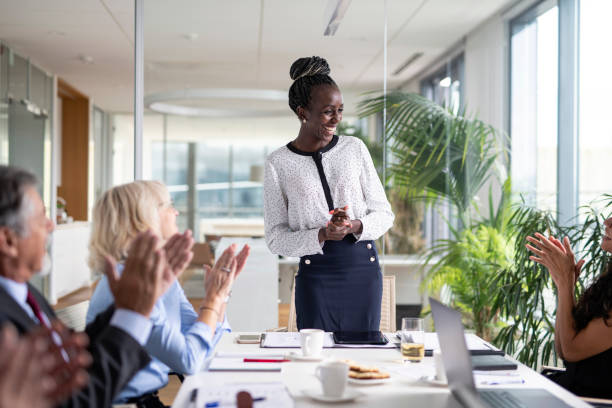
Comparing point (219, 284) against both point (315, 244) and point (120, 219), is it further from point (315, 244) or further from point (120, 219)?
point (315, 244)

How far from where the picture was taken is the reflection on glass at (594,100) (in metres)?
4.03

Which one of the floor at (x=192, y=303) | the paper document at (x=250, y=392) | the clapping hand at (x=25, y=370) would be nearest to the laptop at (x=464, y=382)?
the paper document at (x=250, y=392)

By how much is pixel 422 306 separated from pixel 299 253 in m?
3.63

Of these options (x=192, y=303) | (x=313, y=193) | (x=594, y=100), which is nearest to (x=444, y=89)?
(x=594, y=100)

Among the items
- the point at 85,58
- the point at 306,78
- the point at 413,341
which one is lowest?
the point at 413,341

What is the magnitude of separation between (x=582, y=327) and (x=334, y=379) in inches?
42.3

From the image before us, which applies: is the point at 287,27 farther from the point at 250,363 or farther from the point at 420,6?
the point at 250,363

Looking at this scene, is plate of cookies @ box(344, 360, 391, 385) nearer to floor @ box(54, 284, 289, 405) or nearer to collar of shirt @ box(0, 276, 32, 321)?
collar of shirt @ box(0, 276, 32, 321)

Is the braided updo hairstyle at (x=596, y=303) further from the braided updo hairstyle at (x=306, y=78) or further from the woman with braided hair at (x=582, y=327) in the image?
the braided updo hairstyle at (x=306, y=78)

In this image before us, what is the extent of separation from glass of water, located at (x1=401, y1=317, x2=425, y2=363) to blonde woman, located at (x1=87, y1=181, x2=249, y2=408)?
0.57 meters

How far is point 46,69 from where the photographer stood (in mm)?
7277

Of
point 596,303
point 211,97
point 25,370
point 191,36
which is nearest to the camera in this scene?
point 25,370

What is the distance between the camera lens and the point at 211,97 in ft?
17.9

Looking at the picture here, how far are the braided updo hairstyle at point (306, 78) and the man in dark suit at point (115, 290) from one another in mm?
1534
